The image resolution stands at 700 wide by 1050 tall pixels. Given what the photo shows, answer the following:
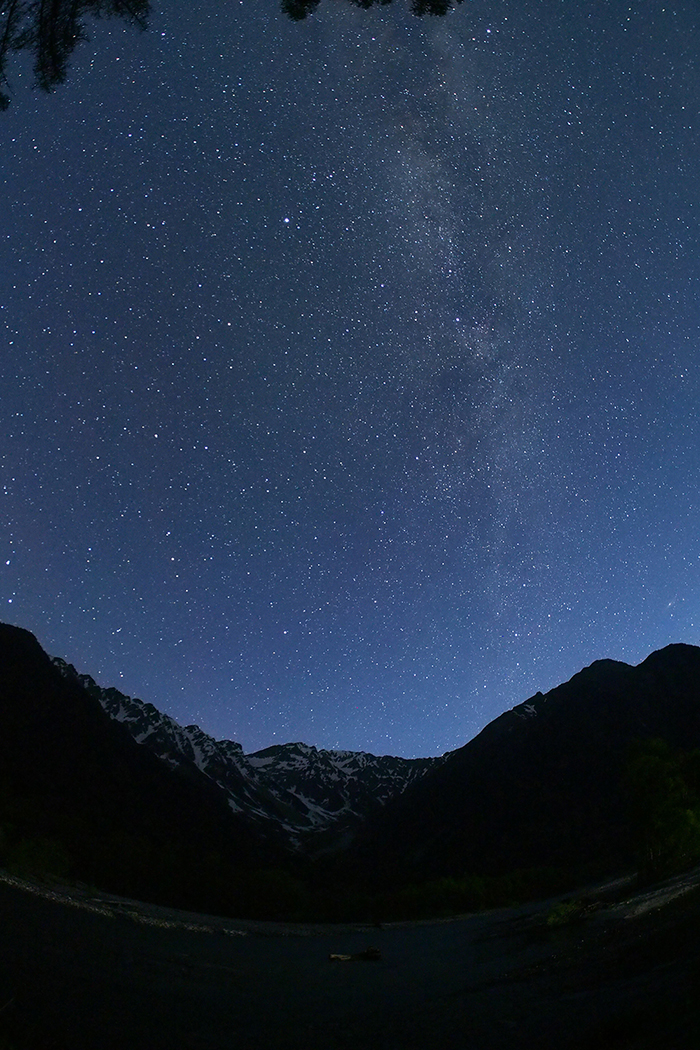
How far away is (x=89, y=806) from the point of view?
465 feet

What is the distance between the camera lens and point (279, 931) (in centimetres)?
6288

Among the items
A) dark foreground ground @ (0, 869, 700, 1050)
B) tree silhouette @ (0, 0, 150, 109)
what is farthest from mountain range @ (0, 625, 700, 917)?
tree silhouette @ (0, 0, 150, 109)

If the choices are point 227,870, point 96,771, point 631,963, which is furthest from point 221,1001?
point 96,771

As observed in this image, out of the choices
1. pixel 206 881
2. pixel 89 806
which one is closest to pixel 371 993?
pixel 206 881

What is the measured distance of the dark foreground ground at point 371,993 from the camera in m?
11.0

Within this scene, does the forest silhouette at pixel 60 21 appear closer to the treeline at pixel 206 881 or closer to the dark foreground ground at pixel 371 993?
the dark foreground ground at pixel 371 993

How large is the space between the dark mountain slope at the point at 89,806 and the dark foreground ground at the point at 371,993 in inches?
1796

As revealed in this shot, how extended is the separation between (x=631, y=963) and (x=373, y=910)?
91.8 meters

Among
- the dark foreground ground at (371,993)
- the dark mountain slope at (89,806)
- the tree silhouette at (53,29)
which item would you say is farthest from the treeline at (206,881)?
the tree silhouette at (53,29)

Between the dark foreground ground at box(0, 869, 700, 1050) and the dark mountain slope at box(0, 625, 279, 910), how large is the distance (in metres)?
45.6

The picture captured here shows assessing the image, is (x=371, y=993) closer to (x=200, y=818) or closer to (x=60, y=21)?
(x=60, y=21)

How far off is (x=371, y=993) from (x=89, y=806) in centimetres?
14885

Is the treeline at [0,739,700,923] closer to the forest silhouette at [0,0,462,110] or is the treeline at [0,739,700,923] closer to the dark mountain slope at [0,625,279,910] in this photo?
the dark mountain slope at [0,625,279,910]

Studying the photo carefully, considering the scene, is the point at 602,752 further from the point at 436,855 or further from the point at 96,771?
the point at 96,771
